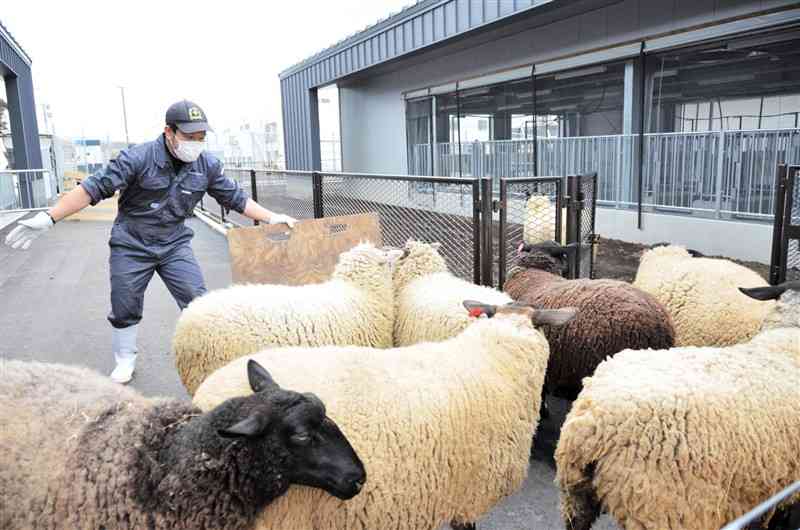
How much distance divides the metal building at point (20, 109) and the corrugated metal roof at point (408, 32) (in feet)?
31.8

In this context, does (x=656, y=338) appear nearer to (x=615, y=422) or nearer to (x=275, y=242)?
(x=615, y=422)

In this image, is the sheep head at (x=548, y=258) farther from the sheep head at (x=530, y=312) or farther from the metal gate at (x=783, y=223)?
the sheep head at (x=530, y=312)

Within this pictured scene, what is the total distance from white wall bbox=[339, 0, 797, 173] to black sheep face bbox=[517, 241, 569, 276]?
5262 mm

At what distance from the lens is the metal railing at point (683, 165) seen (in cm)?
767

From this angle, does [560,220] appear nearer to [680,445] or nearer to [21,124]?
[680,445]

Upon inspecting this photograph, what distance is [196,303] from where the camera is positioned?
3465mm

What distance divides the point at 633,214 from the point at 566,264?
534 cm

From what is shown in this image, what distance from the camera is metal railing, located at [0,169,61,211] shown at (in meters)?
15.5

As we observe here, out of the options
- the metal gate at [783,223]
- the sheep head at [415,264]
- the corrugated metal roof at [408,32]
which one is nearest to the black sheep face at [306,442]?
the sheep head at [415,264]

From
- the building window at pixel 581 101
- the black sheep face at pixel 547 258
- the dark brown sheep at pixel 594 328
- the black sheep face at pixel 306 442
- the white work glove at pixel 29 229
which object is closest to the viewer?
the black sheep face at pixel 306 442

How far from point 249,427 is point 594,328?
7.66ft

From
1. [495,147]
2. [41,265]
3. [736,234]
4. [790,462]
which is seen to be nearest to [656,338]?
[790,462]

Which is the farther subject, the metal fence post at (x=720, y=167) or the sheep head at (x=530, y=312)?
the metal fence post at (x=720, y=167)

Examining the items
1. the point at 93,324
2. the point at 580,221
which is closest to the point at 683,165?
the point at 580,221
